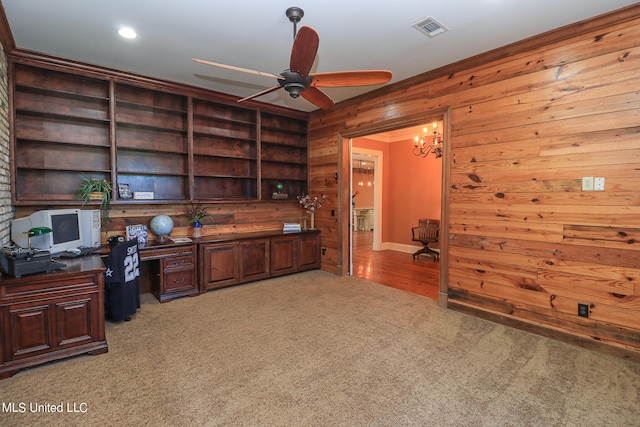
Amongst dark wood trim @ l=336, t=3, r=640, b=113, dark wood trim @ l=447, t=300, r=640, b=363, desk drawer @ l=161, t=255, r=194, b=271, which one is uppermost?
dark wood trim @ l=336, t=3, r=640, b=113

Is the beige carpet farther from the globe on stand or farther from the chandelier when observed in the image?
the chandelier

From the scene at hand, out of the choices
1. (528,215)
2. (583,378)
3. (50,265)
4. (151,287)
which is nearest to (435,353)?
(583,378)

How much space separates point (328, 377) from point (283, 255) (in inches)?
109

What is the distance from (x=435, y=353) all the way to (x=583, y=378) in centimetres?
99

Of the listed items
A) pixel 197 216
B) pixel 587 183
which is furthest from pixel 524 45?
pixel 197 216

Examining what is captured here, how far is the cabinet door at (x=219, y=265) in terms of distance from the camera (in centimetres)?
409

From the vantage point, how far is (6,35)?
277cm

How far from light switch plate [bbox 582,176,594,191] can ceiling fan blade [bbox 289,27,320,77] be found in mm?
2457

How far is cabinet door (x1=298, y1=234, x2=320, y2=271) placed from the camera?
5086 mm

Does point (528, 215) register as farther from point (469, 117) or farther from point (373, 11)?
point (373, 11)

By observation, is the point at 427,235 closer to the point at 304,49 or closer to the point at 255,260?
the point at 255,260

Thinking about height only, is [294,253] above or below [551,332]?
above

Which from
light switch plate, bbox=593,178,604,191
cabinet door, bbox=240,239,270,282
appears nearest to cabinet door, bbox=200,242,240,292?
cabinet door, bbox=240,239,270,282

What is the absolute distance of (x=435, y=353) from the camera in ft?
8.43
